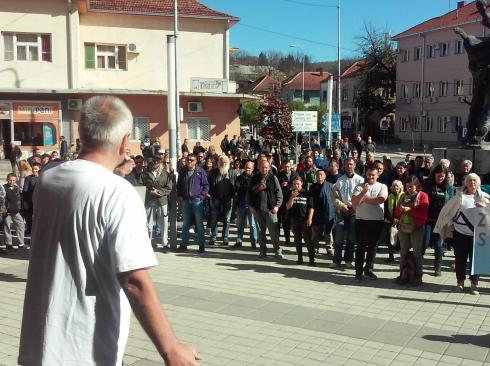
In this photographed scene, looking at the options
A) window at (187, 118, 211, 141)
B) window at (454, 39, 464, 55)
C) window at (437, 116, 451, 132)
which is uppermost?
window at (454, 39, 464, 55)

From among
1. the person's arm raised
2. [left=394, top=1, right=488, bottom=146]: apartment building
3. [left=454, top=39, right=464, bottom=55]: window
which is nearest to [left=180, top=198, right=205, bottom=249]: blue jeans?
the person's arm raised

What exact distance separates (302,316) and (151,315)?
478 cm

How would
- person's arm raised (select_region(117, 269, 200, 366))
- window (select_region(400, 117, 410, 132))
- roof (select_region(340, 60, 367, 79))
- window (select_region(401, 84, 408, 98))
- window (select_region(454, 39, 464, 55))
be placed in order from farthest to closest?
roof (select_region(340, 60, 367, 79)) < window (select_region(400, 117, 410, 132)) < window (select_region(401, 84, 408, 98)) < window (select_region(454, 39, 464, 55)) < person's arm raised (select_region(117, 269, 200, 366))

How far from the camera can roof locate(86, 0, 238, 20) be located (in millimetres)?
28953

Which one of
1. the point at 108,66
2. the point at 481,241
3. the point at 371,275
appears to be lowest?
the point at 371,275

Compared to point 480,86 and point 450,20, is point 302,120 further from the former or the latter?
point 450,20

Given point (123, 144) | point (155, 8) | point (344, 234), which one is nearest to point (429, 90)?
point (155, 8)

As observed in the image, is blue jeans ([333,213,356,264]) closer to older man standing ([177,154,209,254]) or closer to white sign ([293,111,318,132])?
older man standing ([177,154,209,254])

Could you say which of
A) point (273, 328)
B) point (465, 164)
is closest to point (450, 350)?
point (273, 328)

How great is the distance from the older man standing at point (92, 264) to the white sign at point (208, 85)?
25744mm

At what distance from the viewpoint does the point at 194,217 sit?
10867 mm

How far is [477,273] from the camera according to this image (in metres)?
7.71

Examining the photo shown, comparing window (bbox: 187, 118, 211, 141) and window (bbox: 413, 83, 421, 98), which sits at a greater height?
window (bbox: 413, 83, 421, 98)

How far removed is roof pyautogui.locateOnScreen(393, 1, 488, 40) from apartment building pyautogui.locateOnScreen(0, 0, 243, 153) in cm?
2929
